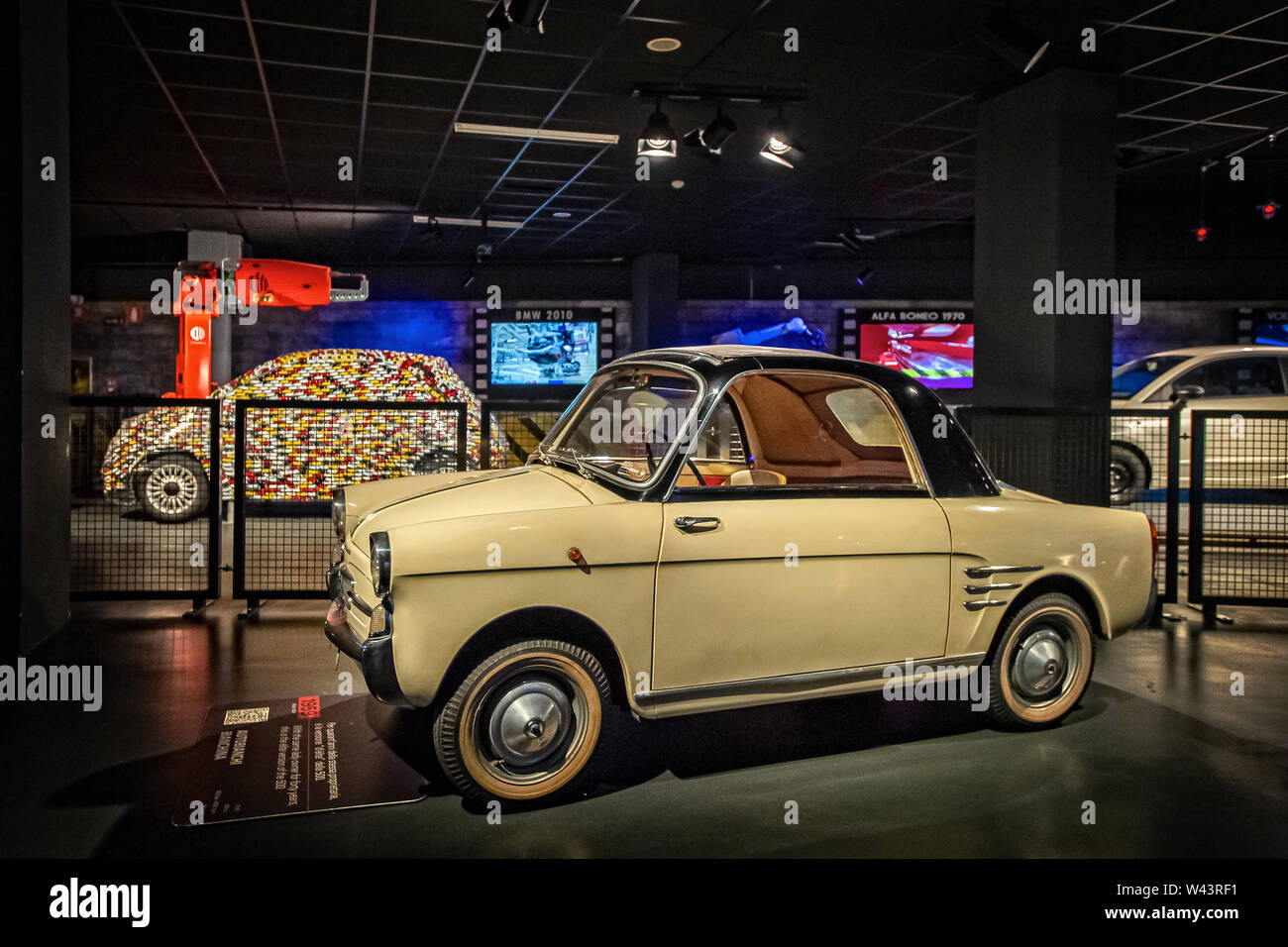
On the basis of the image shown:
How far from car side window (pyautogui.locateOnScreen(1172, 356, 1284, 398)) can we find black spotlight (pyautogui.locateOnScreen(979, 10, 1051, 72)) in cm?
545

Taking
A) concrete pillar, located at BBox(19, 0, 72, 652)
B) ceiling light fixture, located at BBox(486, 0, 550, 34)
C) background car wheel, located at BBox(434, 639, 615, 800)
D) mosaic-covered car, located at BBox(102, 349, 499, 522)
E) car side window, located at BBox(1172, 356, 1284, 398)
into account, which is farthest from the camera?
car side window, located at BBox(1172, 356, 1284, 398)

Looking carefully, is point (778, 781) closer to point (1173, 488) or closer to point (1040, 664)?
point (1040, 664)

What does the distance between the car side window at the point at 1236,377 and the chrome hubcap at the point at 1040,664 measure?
761 cm

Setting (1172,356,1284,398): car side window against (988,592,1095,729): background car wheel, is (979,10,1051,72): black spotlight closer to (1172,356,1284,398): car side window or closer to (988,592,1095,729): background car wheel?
(988,592,1095,729): background car wheel

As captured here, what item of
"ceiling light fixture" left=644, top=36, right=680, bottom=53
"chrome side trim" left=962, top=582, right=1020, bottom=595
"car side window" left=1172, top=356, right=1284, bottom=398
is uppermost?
"ceiling light fixture" left=644, top=36, right=680, bottom=53

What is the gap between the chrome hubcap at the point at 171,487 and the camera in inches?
400

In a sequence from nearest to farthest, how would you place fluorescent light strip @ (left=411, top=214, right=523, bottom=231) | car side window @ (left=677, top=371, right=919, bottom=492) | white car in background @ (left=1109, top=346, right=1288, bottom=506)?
car side window @ (left=677, top=371, right=919, bottom=492) < white car in background @ (left=1109, top=346, right=1288, bottom=506) < fluorescent light strip @ (left=411, top=214, right=523, bottom=231)

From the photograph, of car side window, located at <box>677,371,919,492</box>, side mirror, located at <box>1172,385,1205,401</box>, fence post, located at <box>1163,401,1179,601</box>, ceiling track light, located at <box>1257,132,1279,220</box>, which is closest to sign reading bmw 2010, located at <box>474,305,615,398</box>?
side mirror, located at <box>1172,385,1205,401</box>

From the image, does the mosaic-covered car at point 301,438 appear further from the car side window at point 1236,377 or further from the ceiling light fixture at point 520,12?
the car side window at point 1236,377

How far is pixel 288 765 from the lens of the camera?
3.88 metres

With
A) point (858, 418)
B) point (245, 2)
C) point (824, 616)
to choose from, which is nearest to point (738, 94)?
point (245, 2)

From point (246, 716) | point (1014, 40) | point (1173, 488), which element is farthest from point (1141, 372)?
point (246, 716)

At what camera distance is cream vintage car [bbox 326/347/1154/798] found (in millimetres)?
3420

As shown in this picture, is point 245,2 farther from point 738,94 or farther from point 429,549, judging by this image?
point 429,549
